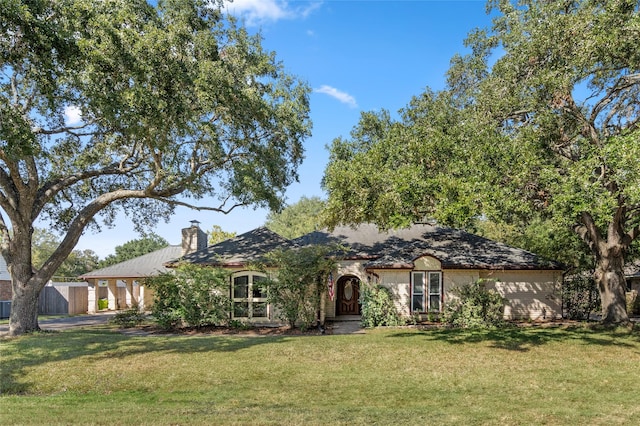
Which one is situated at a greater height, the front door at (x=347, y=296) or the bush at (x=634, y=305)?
the front door at (x=347, y=296)

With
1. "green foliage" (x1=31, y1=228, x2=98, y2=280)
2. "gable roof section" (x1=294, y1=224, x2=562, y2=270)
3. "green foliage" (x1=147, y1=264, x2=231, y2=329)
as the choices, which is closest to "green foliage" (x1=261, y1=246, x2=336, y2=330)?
"green foliage" (x1=147, y1=264, x2=231, y2=329)

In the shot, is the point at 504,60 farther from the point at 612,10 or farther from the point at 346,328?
the point at 346,328

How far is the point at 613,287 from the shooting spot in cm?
1656

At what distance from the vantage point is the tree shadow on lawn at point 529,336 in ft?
44.7

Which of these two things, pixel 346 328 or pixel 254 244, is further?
pixel 254 244

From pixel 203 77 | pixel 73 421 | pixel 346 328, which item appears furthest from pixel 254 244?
pixel 73 421

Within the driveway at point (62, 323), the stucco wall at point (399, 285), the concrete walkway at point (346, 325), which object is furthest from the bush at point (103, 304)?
the stucco wall at point (399, 285)

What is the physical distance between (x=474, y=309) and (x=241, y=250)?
10.1 meters

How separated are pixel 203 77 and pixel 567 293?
18.0m

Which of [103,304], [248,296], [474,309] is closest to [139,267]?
[103,304]

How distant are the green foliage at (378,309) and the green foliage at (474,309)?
204 centimetres

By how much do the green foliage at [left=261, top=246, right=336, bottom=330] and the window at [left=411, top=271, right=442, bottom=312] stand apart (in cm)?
417

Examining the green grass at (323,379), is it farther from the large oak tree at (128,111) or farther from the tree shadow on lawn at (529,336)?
the large oak tree at (128,111)

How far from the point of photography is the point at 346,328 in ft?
57.3
